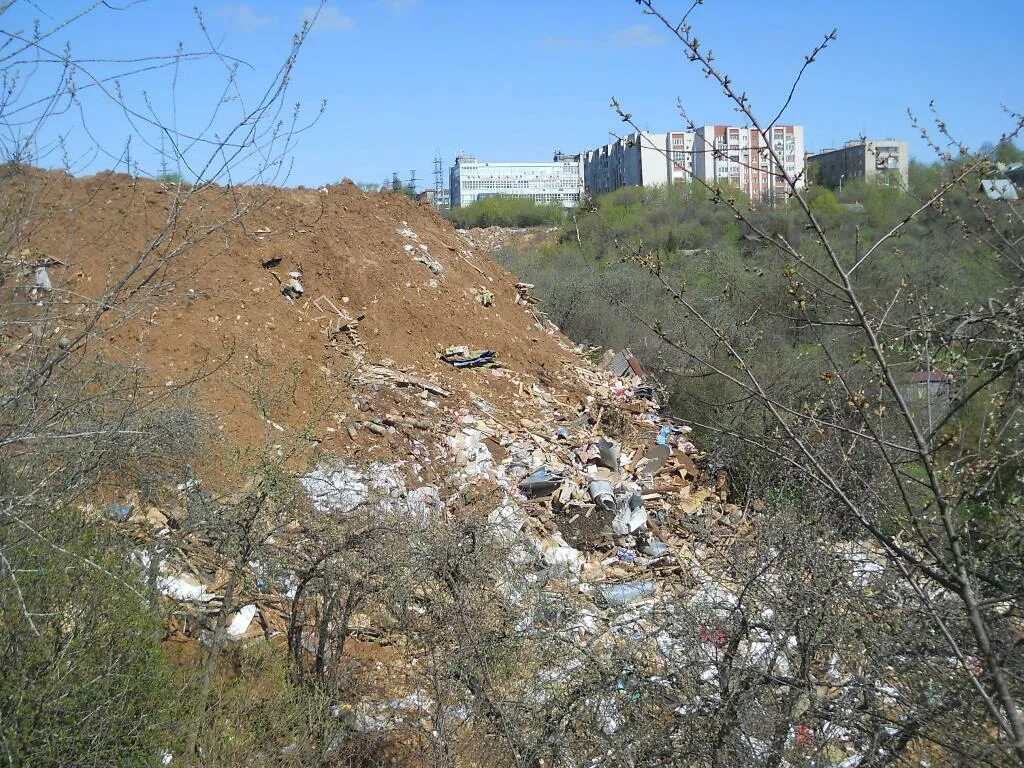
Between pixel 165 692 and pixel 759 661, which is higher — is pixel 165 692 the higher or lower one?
the lower one

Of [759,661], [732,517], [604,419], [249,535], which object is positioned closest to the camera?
[759,661]

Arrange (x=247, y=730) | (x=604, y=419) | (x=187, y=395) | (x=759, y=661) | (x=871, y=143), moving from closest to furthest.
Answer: (x=871, y=143)
(x=759, y=661)
(x=247, y=730)
(x=187, y=395)
(x=604, y=419)

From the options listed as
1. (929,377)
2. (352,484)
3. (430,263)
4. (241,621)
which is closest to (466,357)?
(430,263)

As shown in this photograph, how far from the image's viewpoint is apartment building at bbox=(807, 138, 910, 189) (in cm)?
246

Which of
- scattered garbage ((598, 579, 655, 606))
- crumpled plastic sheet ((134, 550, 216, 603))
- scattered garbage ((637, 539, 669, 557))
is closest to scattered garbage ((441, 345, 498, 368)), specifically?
scattered garbage ((637, 539, 669, 557))

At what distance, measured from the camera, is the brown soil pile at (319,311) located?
8.80 meters

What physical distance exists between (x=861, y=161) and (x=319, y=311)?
29.9ft

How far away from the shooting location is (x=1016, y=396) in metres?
2.17

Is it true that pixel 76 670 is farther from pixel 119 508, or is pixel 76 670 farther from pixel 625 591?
pixel 625 591

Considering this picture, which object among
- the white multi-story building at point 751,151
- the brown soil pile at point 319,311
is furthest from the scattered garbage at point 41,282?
the brown soil pile at point 319,311

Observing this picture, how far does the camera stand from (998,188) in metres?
2.79

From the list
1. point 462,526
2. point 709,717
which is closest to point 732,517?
point 462,526

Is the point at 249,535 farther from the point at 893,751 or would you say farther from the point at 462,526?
the point at 893,751

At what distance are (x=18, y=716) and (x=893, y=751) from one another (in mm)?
2631
